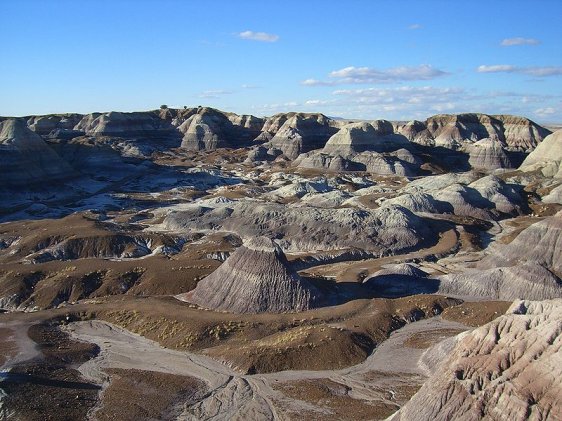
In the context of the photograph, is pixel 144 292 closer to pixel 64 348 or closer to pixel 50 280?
pixel 50 280

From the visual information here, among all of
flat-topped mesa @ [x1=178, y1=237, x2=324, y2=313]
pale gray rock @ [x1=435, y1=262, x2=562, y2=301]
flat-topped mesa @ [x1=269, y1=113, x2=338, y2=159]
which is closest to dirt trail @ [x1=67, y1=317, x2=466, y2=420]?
flat-topped mesa @ [x1=178, y1=237, x2=324, y2=313]

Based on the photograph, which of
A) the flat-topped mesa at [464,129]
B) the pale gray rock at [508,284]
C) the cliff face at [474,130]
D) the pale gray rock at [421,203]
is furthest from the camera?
the flat-topped mesa at [464,129]

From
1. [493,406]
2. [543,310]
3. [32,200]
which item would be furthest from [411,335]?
[32,200]

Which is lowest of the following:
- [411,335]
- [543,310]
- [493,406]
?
[411,335]

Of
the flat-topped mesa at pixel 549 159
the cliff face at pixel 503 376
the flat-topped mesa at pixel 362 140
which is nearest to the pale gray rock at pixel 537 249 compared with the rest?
the cliff face at pixel 503 376

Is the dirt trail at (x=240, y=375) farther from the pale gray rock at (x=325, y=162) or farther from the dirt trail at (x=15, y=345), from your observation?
the pale gray rock at (x=325, y=162)

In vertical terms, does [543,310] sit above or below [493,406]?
above

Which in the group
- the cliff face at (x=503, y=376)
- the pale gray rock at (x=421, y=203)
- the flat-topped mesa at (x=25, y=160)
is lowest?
the pale gray rock at (x=421, y=203)

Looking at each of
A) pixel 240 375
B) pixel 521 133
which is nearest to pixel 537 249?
pixel 240 375
